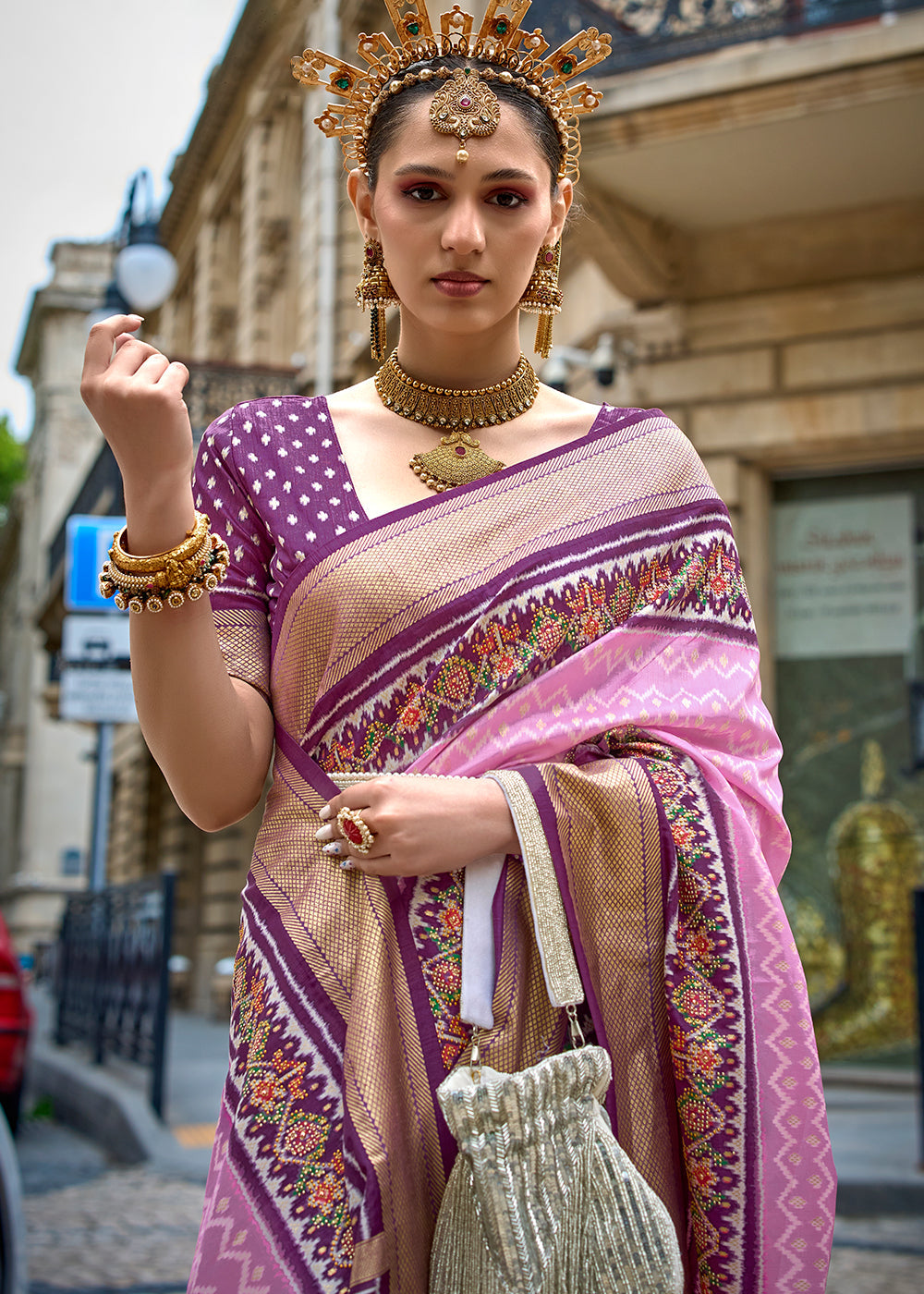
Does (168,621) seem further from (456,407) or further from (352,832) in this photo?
(456,407)

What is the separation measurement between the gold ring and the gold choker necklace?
464 millimetres

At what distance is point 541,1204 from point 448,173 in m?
1.12

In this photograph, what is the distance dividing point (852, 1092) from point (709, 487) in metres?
7.40

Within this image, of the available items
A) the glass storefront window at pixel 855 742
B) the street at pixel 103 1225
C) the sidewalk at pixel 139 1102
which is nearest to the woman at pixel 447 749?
the street at pixel 103 1225

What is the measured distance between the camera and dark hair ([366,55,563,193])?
5.75ft

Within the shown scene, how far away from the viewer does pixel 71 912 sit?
12.6 meters

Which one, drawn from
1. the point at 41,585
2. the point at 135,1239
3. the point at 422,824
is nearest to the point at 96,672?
the point at 135,1239

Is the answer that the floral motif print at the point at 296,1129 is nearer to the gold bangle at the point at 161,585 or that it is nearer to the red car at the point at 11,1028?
the gold bangle at the point at 161,585

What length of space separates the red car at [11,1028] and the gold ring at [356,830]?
339 cm

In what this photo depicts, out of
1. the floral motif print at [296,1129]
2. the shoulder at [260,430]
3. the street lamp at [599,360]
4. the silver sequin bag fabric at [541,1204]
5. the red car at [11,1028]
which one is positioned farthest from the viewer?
the street lamp at [599,360]

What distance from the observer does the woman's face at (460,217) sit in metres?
1.69

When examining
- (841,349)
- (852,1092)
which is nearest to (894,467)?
(841,349)

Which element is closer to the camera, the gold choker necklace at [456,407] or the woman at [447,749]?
the woman at [447,749]

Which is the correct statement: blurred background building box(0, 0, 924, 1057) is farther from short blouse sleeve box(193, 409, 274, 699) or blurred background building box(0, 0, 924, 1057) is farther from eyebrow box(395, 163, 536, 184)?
short blouse sleeve box(193, 409, 274, 699)
